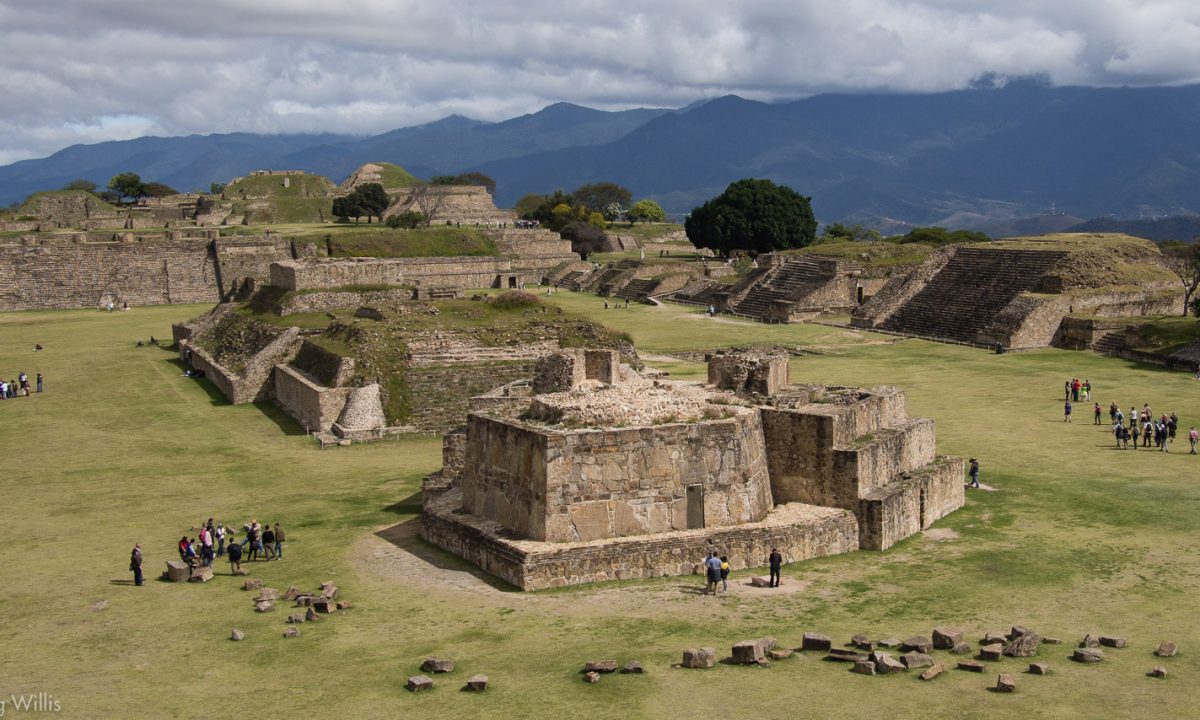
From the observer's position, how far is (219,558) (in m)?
19.2

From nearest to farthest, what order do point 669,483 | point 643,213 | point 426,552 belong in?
1. point 669,483
2. point 426,552
3. point 643,213

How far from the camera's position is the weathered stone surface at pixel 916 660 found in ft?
44.1

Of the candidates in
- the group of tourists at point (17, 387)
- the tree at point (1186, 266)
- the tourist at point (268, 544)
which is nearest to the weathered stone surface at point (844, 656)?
the tourist at point (268, 544)

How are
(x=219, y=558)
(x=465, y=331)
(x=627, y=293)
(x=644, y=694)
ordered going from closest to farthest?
(x=644, y=694) < (x=219, y=558) < (x=465, y=331) < (x=627, y=293)

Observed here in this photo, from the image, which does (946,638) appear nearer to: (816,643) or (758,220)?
(816,643)

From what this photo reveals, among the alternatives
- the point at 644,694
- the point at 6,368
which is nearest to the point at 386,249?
the point at 6,368

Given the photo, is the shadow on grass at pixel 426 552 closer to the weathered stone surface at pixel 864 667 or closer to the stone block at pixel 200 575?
the stone block at pixel 200 575

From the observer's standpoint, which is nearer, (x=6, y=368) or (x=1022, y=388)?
(x=1022, y=388)

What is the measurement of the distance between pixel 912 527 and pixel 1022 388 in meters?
16.6

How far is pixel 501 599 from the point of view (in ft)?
54.7

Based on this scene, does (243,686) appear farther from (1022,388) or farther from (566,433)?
(1022,388)

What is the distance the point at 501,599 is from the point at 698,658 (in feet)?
12.9

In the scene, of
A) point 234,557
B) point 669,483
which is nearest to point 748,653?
point 669,483

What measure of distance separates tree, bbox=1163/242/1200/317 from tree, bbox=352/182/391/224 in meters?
56.1
